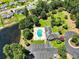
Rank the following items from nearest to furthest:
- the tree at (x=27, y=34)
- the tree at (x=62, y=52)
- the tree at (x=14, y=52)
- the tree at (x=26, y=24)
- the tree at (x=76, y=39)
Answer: the tree at (x=14, y=52) → the tree at (x=62, y=52) → the tree at (x=76, y=39) → the tree at (x=27, y=34) → the tree at (x=26, y=24)

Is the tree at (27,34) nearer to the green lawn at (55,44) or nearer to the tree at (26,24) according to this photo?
the tree at (26,24)

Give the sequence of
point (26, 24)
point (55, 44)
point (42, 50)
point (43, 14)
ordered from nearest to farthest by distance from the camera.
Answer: point (42, 50), point (55, 44), point (26, 24), point (43, 14)

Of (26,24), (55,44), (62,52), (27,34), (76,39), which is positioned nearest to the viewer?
(62,52)

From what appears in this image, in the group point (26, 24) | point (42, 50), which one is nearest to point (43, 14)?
point (26, 24)

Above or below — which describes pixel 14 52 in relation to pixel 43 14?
below

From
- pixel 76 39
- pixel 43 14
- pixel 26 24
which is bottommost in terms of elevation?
pixel 76 39

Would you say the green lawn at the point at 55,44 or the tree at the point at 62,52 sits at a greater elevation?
the tree at the point at 62,52

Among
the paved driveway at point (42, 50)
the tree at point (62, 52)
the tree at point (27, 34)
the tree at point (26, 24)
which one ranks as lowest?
the paved driveway at point (42, 50)

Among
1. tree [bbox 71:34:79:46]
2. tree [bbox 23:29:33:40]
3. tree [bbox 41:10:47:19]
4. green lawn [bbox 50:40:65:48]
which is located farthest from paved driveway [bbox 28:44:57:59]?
tree [bbox 41:10:47:19]

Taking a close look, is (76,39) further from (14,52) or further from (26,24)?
(14,52)

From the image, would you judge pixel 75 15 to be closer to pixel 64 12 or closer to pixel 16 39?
pixel 64 12

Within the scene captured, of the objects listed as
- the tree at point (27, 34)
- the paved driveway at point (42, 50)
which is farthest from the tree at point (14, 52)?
the tree at point (27, 34)

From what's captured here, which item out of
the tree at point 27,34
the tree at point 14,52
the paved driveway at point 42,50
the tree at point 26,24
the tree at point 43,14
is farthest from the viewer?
the tree at point 43,14
